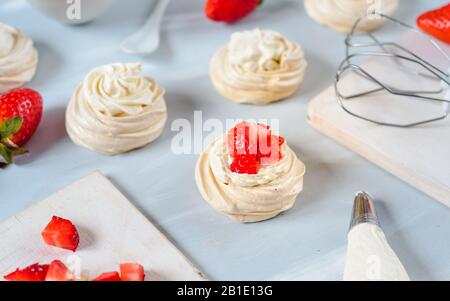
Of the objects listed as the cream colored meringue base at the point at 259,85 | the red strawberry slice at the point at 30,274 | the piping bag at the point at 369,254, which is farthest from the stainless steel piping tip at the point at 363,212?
the red strawberry slice at the point at 30,274

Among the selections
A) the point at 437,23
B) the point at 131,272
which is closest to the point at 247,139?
the point at 131,272

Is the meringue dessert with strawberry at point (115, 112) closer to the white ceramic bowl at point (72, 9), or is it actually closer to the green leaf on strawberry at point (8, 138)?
the green leaf on strawberry at point (8, 138)

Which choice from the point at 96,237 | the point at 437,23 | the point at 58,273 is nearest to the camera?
the point at 58,273

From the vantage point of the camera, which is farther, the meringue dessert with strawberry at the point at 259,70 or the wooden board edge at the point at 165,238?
the meringue dessert with strawberry at the point at 259,70

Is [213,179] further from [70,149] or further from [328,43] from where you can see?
[328,43]

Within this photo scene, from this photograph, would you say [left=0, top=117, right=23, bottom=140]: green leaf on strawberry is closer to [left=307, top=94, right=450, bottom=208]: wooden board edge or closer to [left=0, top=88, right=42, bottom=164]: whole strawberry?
[left=0, top=88, right=42, bottom=164]: whole strawberry

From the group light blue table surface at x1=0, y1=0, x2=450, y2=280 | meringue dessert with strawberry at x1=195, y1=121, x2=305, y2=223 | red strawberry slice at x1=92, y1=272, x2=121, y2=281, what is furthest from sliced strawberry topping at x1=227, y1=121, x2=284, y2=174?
red strawberry slice at x1=92, y1=272, x2=121, y2=281

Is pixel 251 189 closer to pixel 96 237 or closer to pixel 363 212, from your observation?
pixel 363 212
